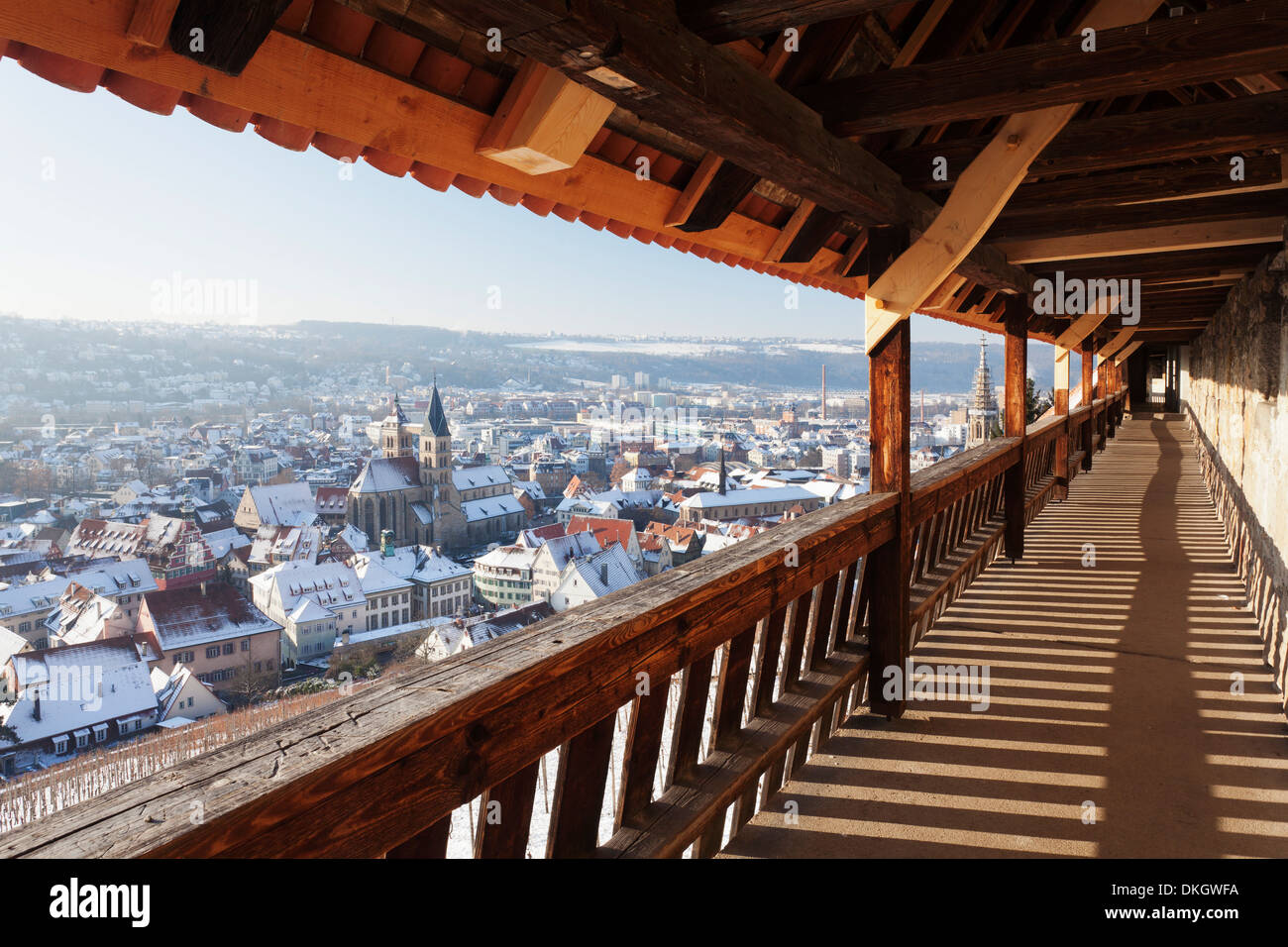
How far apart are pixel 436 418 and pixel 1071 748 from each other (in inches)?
269

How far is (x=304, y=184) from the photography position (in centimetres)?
1047

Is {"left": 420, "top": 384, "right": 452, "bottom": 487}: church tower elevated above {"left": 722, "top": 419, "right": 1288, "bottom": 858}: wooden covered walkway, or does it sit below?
above

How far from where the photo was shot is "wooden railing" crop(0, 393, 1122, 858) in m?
1.03

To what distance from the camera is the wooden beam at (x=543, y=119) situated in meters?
1.77

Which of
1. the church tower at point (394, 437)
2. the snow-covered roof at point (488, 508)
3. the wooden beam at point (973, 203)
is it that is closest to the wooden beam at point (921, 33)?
the wooden beam at point (973, 203)

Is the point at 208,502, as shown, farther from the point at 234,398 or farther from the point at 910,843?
the point at 910,843

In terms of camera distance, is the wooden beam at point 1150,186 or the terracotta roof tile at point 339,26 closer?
the terracotta roof tile at point 339,26

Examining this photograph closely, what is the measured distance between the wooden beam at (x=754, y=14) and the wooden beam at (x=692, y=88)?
0.14 ft

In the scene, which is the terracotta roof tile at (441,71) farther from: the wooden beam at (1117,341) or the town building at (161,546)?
the wooden beam at (1117,341)

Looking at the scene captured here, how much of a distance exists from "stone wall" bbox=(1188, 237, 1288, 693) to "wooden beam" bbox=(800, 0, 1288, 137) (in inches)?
83.7

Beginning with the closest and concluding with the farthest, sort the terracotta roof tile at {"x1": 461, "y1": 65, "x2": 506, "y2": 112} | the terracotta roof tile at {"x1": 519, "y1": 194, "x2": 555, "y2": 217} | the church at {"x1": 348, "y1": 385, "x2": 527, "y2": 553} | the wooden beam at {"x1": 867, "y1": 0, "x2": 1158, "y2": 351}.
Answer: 1. the terracotta roof tile at {"x1": 461, "y1": 65, "x2": 506, "y2": 112}
2. the terracotta roof tile at {"x1": 519, "y1": 194, "x2": 555, "y2": 217}
3. the wooden beam at {"x1": 867, "y1": 0, "x2": 1158, "y2": 351}
4. the church at {"x1": 348, "y1": 385, "x2": 527, "y2": 553}

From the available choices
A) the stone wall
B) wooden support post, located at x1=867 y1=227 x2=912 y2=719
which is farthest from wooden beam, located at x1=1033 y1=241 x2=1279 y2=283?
wooden support post, located at x1=867 y1=227 x2=912 y2=719

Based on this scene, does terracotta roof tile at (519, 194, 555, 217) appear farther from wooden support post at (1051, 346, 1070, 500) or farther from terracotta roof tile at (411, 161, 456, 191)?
wooden support post at (1051, 346, 1070, 500)
